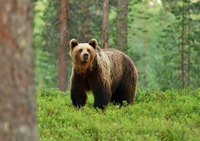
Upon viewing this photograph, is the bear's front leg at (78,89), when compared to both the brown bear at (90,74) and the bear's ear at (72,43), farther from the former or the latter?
the bear's ear at (72,43)

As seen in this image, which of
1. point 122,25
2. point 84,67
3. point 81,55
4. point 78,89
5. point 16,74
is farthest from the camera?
point 122,25

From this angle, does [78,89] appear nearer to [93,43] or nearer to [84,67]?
[84,67]

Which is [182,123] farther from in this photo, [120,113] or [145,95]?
[145,95]

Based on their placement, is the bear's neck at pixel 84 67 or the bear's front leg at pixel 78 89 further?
the bear's front leg at pixel 78 89

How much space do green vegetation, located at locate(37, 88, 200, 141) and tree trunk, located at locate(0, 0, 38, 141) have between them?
9.03 feet

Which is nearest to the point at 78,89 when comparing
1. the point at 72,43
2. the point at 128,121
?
the point at 72,43

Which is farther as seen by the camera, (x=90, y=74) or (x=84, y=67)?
(x=90, y=74)

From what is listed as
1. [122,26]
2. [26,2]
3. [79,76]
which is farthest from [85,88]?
[122,26]

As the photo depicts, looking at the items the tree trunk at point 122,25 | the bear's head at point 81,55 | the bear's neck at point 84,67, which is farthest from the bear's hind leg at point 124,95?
the tree trunk at point 122,25

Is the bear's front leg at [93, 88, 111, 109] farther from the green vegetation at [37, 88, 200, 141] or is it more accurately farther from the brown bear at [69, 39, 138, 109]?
the green vegetation at [37, 88, 200, 141]

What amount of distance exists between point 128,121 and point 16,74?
4447mm

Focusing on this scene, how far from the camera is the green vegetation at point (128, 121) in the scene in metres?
6.34

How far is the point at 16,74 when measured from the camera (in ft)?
10.8

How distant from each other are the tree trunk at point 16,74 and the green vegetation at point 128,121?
2753 millimetres
